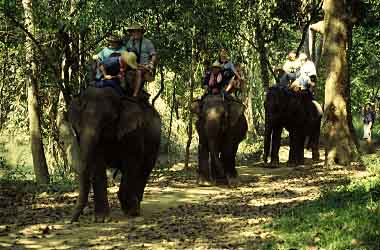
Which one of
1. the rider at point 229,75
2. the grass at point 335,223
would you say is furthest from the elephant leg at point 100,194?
the rider at point 229,75

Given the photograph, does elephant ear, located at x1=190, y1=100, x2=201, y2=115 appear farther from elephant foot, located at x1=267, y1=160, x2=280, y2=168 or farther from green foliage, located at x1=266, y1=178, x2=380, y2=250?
green foliage, located at x1=266, y1=178, x2=380, y2=250

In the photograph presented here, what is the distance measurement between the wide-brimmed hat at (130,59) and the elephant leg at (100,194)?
174 cm

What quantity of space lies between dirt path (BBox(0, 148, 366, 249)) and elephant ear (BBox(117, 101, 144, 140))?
1.48m

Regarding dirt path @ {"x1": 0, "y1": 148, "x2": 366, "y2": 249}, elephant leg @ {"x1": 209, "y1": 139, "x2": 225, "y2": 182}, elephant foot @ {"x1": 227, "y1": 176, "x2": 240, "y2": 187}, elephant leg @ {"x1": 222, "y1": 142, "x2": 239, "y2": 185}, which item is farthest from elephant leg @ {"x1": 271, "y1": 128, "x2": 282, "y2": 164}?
elephant leg @ {"x1": 209, "y1": 139, "x2": 225, "y2": 182}

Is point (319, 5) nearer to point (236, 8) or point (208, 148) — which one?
point (236, 8)

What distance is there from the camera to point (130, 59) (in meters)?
11.9

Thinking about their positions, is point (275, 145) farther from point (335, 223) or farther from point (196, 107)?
point (335, 223)

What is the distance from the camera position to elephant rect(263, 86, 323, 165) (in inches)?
826

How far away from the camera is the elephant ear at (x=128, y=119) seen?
11227 mm

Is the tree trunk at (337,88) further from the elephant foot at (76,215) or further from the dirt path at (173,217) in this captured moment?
the elephant foot at (76,215)

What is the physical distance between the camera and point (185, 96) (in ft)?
109

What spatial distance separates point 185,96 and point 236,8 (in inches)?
369

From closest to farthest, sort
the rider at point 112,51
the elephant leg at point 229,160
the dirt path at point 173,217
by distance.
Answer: the dirt path at point 173,217
the rider at point 112,51
the elephant leg at point 229,160

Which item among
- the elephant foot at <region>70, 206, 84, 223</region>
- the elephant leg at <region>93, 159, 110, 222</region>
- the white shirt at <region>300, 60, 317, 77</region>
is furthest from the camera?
the white shirt at <region>300, 60, 317, 77</region>
